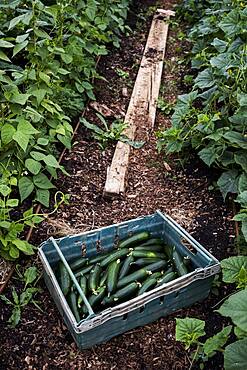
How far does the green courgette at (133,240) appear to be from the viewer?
9.90 ft

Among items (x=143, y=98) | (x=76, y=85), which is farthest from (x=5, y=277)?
(x=143, y=98)

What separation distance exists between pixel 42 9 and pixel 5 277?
5.81 ft

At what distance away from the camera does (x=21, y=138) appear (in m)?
2.88

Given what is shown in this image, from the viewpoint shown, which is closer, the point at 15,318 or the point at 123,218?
the point at 15,318

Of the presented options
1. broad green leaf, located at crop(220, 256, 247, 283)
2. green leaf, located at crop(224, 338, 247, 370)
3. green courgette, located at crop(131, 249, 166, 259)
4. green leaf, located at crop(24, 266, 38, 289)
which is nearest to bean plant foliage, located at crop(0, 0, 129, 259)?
green leaf, located at crop(24, 266, 38, 289)

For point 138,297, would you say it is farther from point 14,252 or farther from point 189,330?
point 14,252

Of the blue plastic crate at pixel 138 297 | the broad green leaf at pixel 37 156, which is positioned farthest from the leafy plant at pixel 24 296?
the broad green leaf at pixel 37 156

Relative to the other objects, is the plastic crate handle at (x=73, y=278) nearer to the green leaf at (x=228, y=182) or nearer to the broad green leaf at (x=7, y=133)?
the broad green leaf at (x=7, y=133)

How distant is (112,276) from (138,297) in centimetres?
32

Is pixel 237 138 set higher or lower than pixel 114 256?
higher

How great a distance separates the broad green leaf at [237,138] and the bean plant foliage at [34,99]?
117cm

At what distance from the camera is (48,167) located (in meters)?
3.38

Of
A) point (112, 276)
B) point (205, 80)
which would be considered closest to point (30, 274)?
point (112, 276)

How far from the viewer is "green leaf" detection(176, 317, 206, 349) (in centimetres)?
232
